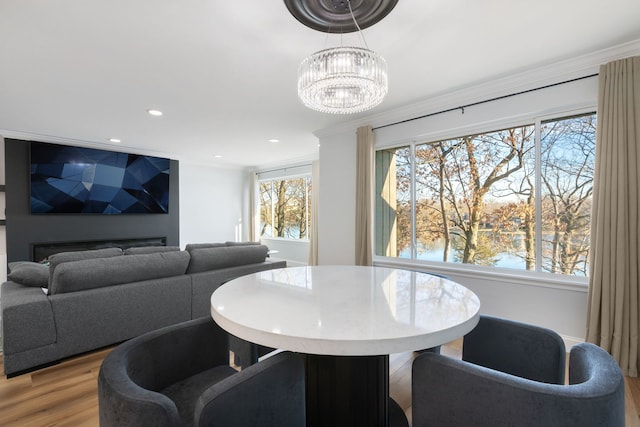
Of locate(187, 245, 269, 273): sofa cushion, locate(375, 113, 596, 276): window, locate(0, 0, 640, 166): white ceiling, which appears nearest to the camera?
locate(0, 0, 640, 166): white ceiling

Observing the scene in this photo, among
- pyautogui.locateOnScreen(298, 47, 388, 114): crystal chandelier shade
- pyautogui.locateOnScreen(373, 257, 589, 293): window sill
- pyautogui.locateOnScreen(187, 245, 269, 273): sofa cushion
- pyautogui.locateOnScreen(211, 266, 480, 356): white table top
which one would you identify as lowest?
pyautogui.locateOnScreen(373, 257, 589, 293): window sill

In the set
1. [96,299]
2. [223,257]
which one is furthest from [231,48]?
[96,299]

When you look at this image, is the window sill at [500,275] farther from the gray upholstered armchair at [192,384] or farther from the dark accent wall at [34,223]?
the dark accent wall at [34,223]

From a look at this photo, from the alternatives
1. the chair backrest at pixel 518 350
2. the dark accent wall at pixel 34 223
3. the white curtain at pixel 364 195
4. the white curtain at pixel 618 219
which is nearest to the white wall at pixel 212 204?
the dark accent wall at pixel 34 223

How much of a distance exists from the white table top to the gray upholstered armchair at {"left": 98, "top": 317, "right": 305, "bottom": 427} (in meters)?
0.13

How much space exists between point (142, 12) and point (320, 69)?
3.82ft

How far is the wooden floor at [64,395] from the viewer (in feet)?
5.47

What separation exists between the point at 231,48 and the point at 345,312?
2.06 m

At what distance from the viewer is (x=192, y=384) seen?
3.92 feet

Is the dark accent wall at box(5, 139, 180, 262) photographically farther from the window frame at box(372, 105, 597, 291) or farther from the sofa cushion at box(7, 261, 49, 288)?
the window frame at box(372, 105, 597, 291)

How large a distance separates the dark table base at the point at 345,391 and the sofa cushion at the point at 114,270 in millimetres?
2037

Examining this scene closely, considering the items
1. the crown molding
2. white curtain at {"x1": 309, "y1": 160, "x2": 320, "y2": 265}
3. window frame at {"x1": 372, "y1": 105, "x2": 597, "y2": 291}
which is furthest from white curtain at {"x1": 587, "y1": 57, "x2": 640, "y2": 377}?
white curtain at {"x1": 309, "y1": 160, "x2": 320, "y2": 265}

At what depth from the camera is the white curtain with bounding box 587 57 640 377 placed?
2.08 metres

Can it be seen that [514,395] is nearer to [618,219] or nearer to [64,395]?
[618,219]
